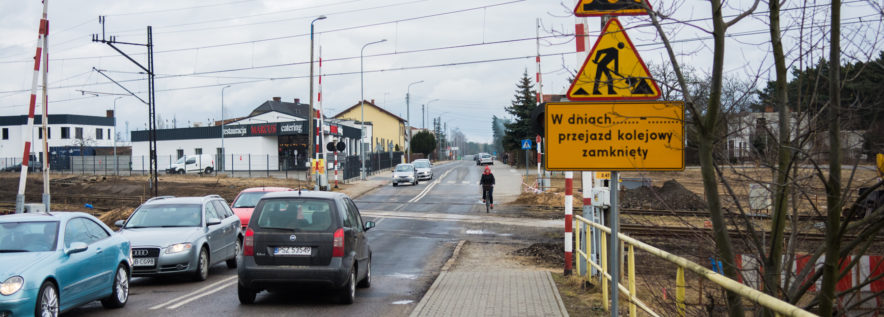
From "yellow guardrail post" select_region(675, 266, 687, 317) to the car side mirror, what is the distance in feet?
22.7

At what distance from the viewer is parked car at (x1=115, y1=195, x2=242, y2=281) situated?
12031 millimetres

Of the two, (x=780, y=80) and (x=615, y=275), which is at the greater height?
(x=780, y=80)

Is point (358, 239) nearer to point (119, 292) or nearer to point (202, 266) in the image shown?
point (119, 292)

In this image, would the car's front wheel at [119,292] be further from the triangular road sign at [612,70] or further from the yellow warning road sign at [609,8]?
the yellow warning road sign at [609,8]

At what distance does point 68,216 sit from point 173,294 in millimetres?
2335

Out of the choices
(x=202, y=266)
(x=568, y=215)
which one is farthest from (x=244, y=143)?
(x=568, y=215)

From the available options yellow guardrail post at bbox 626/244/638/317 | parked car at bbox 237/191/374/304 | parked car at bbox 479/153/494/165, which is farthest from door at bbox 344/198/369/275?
parked car at bbox 479/153/494/165

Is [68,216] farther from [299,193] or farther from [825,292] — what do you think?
[825,292]

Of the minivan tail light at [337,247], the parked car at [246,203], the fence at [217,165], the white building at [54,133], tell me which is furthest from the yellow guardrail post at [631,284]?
the white building at [54,133]

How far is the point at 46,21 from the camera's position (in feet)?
62.5

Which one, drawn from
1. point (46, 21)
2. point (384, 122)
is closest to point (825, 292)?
point (46, 21)

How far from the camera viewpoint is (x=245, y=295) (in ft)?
32.4

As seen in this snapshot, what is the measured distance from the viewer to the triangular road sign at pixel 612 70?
16.7 feet

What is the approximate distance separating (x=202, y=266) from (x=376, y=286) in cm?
320
